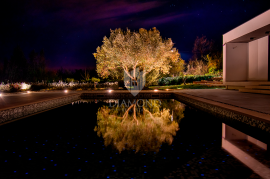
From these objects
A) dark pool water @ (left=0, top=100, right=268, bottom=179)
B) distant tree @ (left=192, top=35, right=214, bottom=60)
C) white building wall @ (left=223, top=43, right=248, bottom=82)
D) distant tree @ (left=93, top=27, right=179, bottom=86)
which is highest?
distant tree @ (left=192, top=35, right=214, bottom=60)

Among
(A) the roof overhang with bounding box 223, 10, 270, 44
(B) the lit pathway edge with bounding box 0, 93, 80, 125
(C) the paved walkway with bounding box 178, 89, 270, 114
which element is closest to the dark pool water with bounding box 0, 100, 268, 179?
(B) the lit pathway edge with bounding box 0, 93, 80, 125

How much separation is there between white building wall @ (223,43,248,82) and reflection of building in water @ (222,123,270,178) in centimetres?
976

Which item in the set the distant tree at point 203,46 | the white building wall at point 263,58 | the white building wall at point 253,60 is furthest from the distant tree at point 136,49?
the distant tree at point 203,46

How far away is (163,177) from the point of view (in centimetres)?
239

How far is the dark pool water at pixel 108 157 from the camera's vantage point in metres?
2.49

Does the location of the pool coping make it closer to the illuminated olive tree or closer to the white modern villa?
the white modern villa

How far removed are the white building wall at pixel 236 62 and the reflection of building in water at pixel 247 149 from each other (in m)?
9.76

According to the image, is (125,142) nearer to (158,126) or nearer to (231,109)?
(158,126)

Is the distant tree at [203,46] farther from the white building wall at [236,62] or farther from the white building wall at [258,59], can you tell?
the white building wall at [258,59]

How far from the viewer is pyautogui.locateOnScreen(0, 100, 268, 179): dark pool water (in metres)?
2.49

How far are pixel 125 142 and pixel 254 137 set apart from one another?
2468 mm

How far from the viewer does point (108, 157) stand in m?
3.00

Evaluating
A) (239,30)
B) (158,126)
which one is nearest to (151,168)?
(158,126)

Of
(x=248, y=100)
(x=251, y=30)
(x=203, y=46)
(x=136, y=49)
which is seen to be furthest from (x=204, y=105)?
(x=203, y=46)
